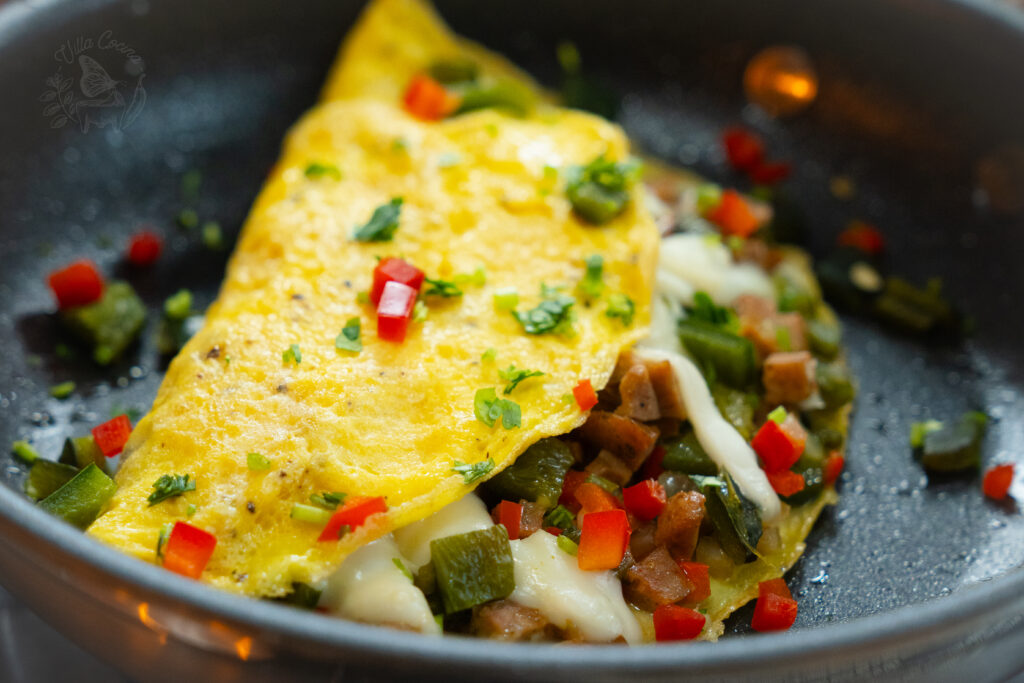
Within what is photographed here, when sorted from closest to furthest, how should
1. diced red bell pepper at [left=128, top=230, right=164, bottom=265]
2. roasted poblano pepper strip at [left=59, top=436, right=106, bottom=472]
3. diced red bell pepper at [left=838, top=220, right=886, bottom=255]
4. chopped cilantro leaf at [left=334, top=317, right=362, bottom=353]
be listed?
1. chopped cilantro leaf at [left=334, top=317, right=362, bottom=353]
2. roasted poblano pepper strip at [left=59, top=436, right=106, bottom=472]
3. diced red bell pepper at [left=128, top=230, right=164, bottom=265]
4. diced red bell pepper at [left=838, top=220, right=886, bottom=255]

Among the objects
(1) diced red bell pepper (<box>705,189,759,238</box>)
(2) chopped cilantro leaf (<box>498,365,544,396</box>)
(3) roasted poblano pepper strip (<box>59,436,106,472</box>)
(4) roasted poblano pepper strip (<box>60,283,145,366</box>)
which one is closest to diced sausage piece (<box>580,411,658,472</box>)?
(2) chopped cilantro leaf (<box>498,365,544,396</box>)

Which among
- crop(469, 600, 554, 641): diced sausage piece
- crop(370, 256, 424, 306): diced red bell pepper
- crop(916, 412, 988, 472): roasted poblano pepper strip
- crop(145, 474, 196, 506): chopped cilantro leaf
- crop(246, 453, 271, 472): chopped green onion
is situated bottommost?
crop(916, 412, 988, 472): roasted poblano pepper strip

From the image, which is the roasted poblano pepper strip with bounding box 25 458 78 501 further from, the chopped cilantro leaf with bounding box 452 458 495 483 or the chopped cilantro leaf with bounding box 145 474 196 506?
the chopped cilantro leaf with bounding box 452 458 495 483

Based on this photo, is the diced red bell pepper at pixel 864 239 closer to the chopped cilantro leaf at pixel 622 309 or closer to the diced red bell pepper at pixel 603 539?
the chopped cilantro leaf at pixel 622 309

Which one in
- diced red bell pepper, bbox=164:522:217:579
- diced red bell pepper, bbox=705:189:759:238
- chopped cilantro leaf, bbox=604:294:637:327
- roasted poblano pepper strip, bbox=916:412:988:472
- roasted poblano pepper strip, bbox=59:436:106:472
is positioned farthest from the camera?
diced red bell pepper, bbox=705:189:759:238

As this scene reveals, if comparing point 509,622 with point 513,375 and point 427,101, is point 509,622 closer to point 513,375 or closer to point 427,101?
point 513,375

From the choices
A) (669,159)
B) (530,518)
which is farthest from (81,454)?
(669,159)

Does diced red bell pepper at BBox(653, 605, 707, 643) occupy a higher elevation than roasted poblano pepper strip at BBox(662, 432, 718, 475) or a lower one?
lower

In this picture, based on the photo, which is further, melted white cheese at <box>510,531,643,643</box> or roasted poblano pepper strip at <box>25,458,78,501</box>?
roasted poblano pepper strip at <box>25,458,78,501</box>
